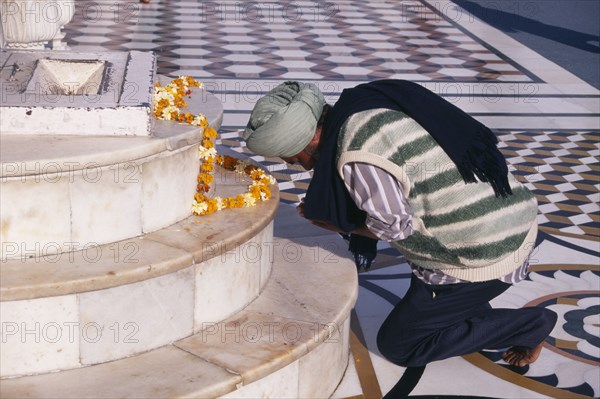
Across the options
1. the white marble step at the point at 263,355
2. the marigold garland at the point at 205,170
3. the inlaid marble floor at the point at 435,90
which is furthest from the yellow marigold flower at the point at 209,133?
the inlaid marble floor at the point at 435,90

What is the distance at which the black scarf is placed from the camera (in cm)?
258

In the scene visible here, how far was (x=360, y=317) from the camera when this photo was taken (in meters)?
3.50

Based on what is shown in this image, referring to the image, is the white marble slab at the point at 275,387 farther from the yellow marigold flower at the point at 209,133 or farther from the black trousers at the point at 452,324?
the yellow marigold flower at the point at 209,133

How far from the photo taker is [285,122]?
2.59 meters

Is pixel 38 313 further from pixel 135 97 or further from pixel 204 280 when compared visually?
pixel 135 97

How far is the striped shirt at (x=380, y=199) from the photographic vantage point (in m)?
2.53

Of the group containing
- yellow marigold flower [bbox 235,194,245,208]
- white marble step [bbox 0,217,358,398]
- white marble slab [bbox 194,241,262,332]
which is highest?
yellow marigold flower [bbox 235,194,245,208]

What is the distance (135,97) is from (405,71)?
5548 millimetres

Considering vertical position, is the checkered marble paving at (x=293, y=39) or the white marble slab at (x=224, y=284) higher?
the white marble slab at (x=224, y=284)

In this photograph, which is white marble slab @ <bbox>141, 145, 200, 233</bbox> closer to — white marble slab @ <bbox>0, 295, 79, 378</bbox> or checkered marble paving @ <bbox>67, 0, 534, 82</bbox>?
white marble slab @ <bbox>0, 295, 79, 378</bbox>

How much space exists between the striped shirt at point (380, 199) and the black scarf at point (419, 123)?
0.08m

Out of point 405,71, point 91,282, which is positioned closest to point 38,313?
point 91,282

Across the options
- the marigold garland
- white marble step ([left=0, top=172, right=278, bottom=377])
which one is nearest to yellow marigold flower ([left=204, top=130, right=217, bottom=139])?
the marigold garland

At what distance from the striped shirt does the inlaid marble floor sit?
695 millimetres
